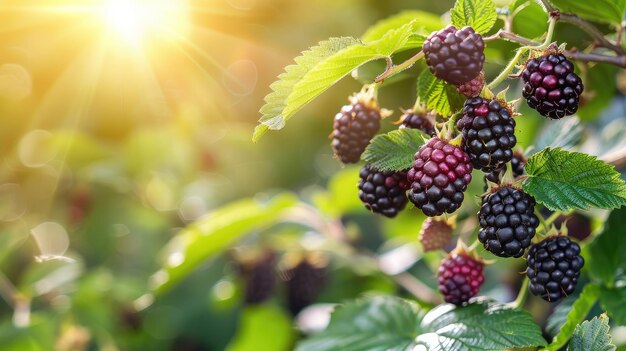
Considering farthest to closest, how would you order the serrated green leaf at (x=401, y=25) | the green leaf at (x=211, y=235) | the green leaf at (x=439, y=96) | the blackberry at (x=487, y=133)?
1. the green leaf at (x=211, y=235)
2. the serrated green leaf at (x=401, y=25)
3. the green leaf at (x=439, y=96)
4. the blackberry at (x=487, y=133)

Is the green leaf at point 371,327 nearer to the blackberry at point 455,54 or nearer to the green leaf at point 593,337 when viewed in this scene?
the green leaf at point 593,337

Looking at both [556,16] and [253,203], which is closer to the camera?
[556,16]

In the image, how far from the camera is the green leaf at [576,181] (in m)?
0.91

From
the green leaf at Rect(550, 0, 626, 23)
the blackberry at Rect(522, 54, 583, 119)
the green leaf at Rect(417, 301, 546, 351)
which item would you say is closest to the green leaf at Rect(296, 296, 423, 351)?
the green leaf at Rect(417, 301, 546, 351)

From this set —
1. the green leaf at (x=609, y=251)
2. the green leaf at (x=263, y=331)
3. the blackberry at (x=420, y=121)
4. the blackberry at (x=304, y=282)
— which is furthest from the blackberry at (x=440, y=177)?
the green leaf at (x=263, y=331)

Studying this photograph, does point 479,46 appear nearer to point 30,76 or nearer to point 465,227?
point 465,227

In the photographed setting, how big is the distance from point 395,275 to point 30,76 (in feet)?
6.36

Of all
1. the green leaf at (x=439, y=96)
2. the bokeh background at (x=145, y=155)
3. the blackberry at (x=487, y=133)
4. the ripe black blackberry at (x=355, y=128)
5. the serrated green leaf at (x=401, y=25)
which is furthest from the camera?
the bokeh background at (x=145, y=155)

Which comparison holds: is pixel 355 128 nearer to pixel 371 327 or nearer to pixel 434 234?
pixel 434 234

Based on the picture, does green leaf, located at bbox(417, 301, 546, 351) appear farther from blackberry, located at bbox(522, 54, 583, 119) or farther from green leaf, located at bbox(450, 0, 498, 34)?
green leaf, located at bbox(450, 0, 498, 34)

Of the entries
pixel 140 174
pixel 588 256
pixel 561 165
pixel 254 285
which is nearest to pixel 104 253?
pixel 140 174

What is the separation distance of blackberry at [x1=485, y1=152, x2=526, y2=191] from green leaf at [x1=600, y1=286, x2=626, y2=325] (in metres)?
0.29

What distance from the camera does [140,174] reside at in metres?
2.64

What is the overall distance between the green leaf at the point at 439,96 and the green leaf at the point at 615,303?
0.44 metres
